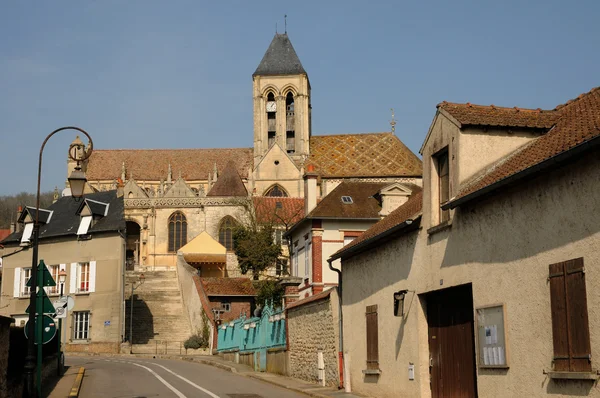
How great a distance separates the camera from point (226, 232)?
63344mm

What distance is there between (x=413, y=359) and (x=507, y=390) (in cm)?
348

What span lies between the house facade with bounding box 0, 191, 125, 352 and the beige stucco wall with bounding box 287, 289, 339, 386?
18.7 metres

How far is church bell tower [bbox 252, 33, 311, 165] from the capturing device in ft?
250

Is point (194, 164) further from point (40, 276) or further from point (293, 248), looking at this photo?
point (40, 276)

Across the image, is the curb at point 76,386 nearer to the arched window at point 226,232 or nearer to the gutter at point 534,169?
the gutter at point 534,169

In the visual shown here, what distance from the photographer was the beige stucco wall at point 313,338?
19.1m

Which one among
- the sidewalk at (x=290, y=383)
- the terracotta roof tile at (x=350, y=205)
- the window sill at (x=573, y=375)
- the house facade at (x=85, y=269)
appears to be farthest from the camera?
the house facade at (x=85, y=269)

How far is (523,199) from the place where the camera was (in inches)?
422

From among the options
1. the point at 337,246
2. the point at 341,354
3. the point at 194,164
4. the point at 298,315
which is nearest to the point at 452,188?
the point at 341,354

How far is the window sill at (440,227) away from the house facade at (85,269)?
91.5ft

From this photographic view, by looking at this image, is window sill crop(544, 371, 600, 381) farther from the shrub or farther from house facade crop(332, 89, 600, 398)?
the shrub

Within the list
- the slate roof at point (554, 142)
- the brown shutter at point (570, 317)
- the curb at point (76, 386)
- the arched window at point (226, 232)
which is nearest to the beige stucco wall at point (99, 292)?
the curb at point (76, 386)

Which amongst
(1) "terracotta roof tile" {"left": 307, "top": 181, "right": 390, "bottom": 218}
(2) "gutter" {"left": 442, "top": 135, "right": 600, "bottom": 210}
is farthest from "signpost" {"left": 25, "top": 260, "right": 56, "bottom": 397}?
(1) "terracotta roof tile" {"left": 307, "top": 181, "right": 390, "bottom": 218}

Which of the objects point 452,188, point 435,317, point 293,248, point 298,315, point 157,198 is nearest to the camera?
point 452,188
